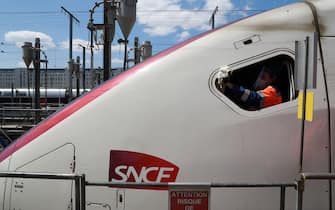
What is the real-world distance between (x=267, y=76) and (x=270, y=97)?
0.84 ft

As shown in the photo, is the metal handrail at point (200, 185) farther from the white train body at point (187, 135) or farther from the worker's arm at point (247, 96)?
Result: the worker's arm at point (247, 96)

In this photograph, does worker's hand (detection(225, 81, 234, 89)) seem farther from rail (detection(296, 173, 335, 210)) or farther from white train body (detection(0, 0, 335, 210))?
rail (detection(296, 173, 335, 210))

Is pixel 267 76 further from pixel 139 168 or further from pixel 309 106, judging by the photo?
pixel 139 168

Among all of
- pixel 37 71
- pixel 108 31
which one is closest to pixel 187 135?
pixel 108 31

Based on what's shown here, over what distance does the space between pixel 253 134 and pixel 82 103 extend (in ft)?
5.36

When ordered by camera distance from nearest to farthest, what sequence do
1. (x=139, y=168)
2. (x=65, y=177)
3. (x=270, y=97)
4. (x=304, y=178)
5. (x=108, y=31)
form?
(x=304, y=178) → (x=65, y=177) → (x=139, y=168) → (x=270, y=97) → (x=108, y=31)

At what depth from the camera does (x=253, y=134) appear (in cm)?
375

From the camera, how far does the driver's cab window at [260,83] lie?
3922 mm

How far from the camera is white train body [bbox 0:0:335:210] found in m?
3.75

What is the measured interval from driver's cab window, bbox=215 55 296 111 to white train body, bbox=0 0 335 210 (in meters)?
0.09

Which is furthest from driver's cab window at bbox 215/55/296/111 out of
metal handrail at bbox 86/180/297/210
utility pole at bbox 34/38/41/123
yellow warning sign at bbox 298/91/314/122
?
utility pole at bbox 34/38/41/123

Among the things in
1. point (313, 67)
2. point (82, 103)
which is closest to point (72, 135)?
point (82, 103)

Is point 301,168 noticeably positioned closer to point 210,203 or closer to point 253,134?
point 253,134

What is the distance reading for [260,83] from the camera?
4.13 m
